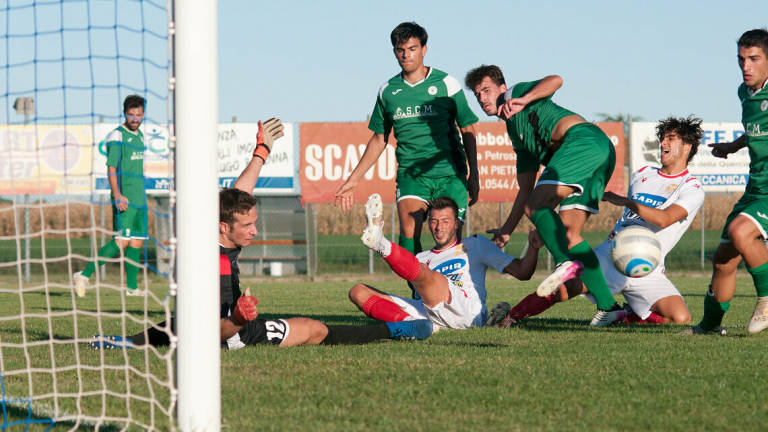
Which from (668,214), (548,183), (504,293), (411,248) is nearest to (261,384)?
(548,183)

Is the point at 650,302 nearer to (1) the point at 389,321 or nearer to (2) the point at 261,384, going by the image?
(1) the point at 389,321

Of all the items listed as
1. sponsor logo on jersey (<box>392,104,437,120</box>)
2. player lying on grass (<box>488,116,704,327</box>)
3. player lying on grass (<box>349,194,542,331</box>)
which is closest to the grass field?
player lying on grass (<box>349,194,542,331</box>)

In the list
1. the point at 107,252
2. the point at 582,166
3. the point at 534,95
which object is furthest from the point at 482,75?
the point at 107,252

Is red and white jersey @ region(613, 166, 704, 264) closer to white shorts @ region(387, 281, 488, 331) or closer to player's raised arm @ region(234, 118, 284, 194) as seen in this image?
white shorts @ region(387, 281, 488, 331)

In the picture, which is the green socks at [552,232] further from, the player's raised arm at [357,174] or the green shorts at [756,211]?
→ the player's raised arm at [357,174]

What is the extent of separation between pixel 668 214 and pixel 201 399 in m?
4.67

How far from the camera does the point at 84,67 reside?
4.03 m

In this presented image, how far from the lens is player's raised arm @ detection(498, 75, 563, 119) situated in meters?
5.41

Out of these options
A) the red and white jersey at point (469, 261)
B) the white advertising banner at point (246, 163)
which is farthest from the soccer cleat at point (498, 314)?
the white advertising banner at point (246, 163)

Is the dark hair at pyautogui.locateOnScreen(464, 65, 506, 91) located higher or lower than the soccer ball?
higher

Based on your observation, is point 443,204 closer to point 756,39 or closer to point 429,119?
point 429,119

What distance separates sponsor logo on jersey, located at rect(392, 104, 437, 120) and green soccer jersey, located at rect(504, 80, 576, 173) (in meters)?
1.19

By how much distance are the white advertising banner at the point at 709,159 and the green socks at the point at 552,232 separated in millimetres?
14557

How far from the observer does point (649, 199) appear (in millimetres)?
7156
